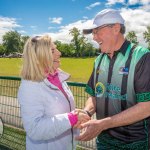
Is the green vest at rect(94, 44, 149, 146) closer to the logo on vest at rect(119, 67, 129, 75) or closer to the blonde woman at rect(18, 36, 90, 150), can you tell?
the logo on vest at rect(119, 67, 129, 75)

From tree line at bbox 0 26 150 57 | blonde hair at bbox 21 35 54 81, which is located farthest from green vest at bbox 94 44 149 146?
tree line at bbox 0 26 150 57

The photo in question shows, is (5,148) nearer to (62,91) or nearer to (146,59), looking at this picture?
(62,91)

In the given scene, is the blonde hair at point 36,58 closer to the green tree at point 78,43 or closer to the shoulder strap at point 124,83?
the shoulder strap at point 124,83

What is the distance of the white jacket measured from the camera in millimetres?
3225

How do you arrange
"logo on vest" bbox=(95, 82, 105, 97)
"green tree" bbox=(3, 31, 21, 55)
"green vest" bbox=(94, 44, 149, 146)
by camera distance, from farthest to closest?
1. "green tree" bbox=(3, 31, 21, 55)
2. "logo on vest" bbox=(95, 82, 105, 97)
3. "green vest" bbox=(94, 44, 149, 146)

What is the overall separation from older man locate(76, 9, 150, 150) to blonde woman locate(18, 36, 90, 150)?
0.27 metres

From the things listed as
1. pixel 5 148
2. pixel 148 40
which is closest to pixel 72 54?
pixel 148 40

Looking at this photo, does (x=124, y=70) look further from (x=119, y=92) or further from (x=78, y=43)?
(x=78, y=43)

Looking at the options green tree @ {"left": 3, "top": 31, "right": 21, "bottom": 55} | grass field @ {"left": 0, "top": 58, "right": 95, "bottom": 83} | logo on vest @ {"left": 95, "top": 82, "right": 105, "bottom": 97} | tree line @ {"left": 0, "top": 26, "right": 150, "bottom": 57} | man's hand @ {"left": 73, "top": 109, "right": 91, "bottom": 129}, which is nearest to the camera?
man's hand @ {"left": 73, "top": 109, "right": 91, "bottom": 129}

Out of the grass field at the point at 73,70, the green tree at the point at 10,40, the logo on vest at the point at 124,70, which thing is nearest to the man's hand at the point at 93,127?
the logo on vest at the point at 124,70

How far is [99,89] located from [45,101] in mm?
662

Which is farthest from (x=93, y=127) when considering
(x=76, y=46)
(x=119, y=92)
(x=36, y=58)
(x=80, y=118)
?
(x=76, y=46)

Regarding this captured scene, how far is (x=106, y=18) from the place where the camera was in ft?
11.4

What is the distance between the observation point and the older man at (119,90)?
3.23 meters
